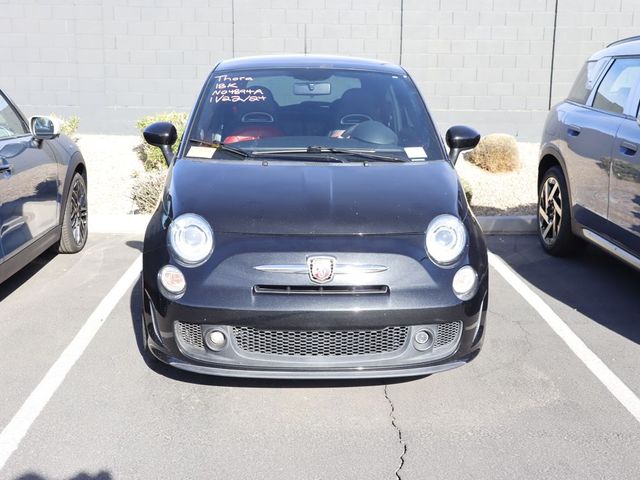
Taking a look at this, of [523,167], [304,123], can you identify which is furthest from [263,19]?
[304,123]

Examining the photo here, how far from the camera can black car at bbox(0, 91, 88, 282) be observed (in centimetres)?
518

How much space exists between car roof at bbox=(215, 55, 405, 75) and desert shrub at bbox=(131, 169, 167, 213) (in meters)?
2.93

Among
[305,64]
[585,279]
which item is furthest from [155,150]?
[585,279]

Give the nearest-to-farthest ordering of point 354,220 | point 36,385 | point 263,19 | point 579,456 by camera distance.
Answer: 1. point 579,456
2. point 354,220
3. point 36,385
4. point 263,19

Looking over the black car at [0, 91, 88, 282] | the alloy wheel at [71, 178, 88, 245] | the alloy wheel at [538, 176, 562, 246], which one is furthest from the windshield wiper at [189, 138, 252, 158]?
the alloy wheel at [538, 176, 562, 246]

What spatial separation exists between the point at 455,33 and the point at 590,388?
9.71 m

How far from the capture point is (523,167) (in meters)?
11.3

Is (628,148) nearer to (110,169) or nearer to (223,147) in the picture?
(223,147)

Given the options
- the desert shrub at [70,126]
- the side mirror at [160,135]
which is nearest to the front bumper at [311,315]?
the side mirror at [160,135]

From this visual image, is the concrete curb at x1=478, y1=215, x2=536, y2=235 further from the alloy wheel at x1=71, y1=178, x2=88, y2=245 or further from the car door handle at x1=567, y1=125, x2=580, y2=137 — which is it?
the alloy wheel at x1=71, y1=178, x2=88, y2=245

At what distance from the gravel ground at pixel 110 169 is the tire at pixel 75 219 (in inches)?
65.3

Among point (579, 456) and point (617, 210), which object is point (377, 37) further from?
point (579, 456)

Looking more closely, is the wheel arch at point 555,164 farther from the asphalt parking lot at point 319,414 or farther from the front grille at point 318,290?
the front grille at point 318,290

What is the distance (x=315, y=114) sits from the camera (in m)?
5.16
